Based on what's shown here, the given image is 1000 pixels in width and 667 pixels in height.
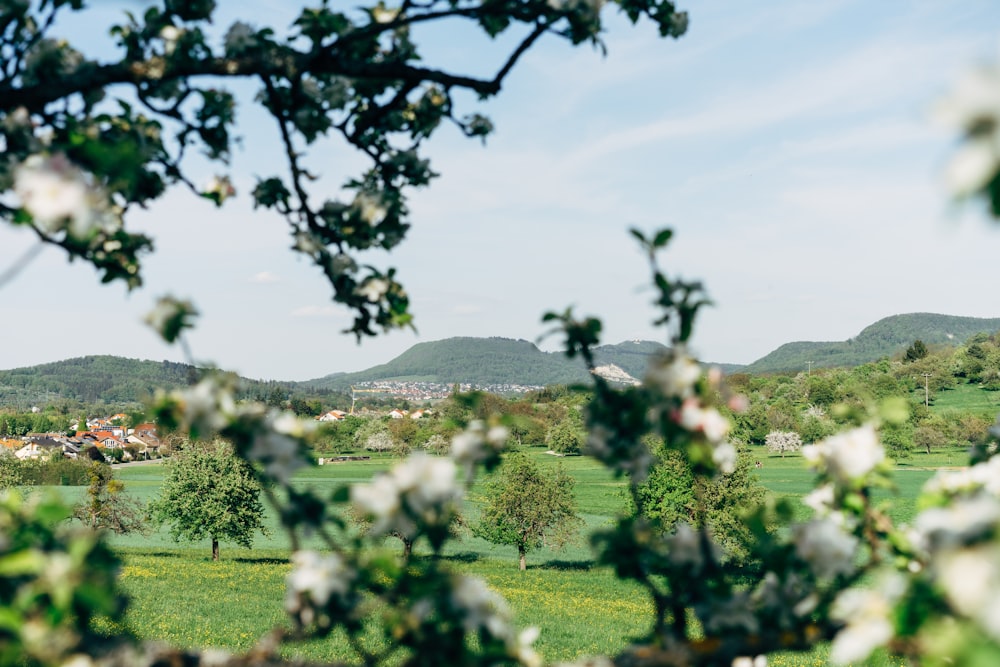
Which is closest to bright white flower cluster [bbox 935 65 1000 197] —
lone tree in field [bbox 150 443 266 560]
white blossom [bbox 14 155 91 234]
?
white blossom [bbox 14 155 91 234]

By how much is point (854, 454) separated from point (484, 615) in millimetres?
1593

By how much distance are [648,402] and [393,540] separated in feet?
187

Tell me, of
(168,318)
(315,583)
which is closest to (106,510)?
(168,318)

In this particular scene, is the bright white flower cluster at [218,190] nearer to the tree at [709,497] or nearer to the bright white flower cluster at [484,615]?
the bright white flower cluster at [484,615]

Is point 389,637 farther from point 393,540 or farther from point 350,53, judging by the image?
point 393,540

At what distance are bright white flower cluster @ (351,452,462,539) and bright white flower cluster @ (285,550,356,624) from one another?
0.24 meters

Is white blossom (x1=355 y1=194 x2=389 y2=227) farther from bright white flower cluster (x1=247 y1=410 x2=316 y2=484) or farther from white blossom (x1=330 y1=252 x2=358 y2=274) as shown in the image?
bright white flower cluster (x1=247 y1=410 x2=316 y2=484)

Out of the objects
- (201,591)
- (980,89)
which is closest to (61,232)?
(980,89)

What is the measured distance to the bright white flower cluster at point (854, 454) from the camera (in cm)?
291

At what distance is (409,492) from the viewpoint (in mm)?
2363

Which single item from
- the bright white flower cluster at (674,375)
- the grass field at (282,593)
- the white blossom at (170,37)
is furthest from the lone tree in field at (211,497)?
the bright white flower cluster at (674,375)

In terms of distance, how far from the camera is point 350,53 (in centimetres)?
427

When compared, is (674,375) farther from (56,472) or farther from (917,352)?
(917,352)

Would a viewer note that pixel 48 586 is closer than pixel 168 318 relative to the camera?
Yes
